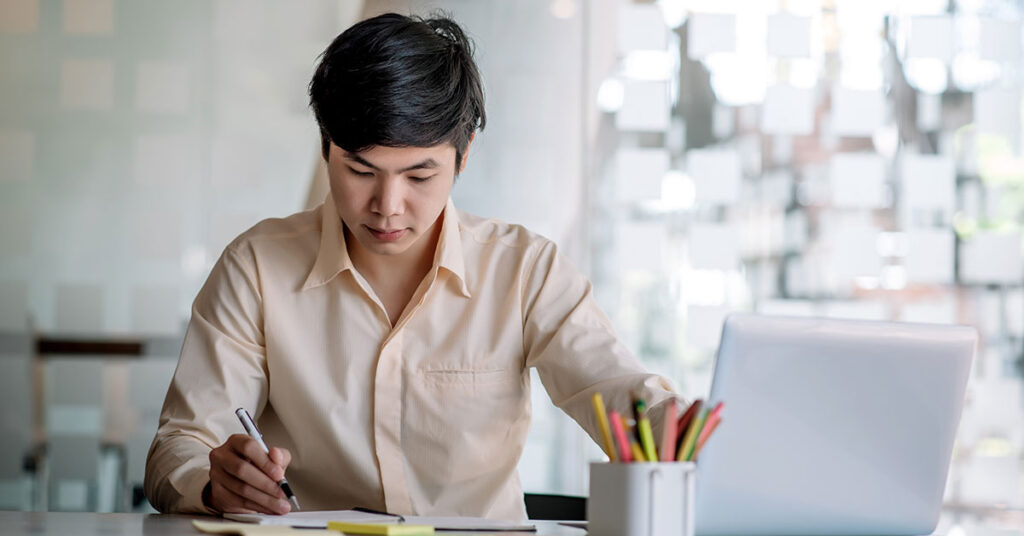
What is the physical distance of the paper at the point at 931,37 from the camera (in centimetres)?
383

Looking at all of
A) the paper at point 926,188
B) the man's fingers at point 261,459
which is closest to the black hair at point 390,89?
the man's fingers at point 261,459

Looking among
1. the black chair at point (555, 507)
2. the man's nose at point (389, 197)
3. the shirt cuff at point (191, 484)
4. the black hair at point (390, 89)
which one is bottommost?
the black chair at point (555, 507)

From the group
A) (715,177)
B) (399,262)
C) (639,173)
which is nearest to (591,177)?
(639,173)

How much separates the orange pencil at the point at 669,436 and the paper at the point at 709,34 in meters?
2.83

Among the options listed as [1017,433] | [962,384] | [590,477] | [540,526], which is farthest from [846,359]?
[1017,433]

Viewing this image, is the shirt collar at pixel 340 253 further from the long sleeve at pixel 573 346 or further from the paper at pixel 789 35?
the paper at pixel 789 35

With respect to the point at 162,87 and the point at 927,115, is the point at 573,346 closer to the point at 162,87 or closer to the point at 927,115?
the point at 162,87

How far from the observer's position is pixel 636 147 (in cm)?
375

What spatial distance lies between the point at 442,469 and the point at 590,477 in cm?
66

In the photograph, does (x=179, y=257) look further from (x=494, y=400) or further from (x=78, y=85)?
(x=494, y=400)

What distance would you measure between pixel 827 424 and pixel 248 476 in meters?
0.69

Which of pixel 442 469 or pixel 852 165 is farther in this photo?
pixel 852 165

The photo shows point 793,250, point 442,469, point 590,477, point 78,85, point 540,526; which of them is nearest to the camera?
point 590,477

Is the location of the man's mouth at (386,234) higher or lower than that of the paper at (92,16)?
lower
